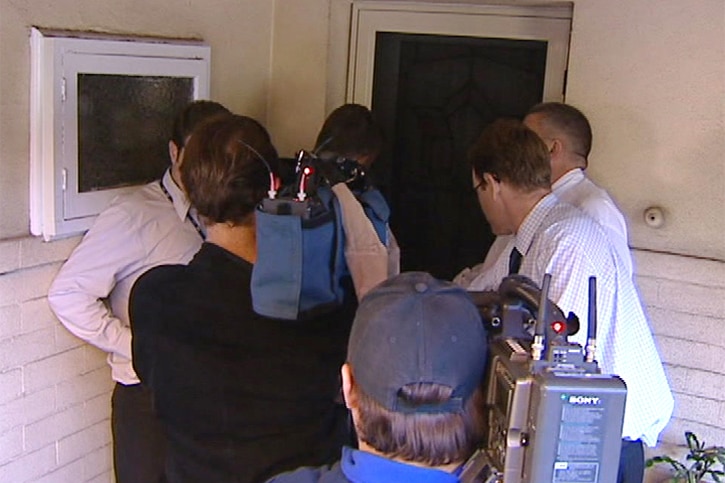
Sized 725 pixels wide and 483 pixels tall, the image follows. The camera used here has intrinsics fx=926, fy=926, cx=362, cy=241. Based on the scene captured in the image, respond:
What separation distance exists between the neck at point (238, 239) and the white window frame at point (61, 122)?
1017 millimetres

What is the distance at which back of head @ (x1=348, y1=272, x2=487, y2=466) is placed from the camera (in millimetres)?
1185

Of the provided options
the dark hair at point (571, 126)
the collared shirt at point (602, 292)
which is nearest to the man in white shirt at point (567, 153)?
the dark hair at point (571, 126)

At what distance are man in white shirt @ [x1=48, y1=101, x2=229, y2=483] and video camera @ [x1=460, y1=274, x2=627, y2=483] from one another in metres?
1.63

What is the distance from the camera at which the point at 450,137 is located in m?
3.90

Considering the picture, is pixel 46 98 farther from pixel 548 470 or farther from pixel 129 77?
pixel 548 470

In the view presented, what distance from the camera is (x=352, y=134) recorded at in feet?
9.95

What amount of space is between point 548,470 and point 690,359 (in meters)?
2.40

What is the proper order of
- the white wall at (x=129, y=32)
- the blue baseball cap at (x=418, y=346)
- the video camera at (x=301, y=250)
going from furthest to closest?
the white wall at (x=129, y=32) → the video camera at (x=301, y=250) → the blue baseball cap at (x=418, y=346)

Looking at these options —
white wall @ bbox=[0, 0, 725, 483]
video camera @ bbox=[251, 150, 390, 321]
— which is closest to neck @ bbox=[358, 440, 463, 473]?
video camera @ bbox=[251, 150, 390, 321]

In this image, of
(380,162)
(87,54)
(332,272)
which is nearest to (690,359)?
(380,162)

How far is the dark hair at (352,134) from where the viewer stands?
9.85ft

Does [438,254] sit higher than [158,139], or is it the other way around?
[158,139]

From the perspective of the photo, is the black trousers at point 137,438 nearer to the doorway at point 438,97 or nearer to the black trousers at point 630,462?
the black trousers at point 630,462

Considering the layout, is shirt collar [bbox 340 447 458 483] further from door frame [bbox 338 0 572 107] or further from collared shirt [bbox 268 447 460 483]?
door frame [bbox 338 0 572 107]
